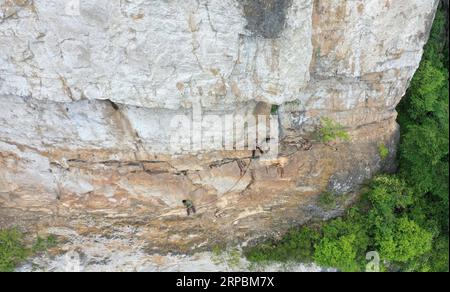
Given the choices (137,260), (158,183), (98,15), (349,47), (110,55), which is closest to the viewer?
(98,15)

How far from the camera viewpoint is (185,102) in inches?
295

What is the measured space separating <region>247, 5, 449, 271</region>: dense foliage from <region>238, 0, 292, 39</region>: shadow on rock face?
4611 millimetres

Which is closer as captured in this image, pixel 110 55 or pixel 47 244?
pixel 110 55

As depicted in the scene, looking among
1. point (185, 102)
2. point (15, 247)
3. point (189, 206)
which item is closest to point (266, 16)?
point (185, 102)

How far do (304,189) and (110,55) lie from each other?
528 centimetres

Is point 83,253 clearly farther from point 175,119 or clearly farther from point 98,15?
point 98,15

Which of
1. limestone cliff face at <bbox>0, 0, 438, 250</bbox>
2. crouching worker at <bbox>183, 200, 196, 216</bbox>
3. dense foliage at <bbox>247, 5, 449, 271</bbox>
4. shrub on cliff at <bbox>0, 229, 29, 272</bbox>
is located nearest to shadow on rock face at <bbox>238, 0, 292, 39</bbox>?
limestone cliff face at <bbox>0, 0, 438, 250</bbox>

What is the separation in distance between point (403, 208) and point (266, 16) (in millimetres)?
6266

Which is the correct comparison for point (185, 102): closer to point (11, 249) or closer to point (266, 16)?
point (266, 16)

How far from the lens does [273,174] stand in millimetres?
9242

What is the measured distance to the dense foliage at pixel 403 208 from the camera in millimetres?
9594

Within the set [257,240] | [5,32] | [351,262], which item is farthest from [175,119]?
[351,262]

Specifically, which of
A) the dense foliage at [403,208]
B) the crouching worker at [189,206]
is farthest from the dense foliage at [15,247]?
the dense foliage at [403,208]

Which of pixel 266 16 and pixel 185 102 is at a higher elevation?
pixel 266 16
